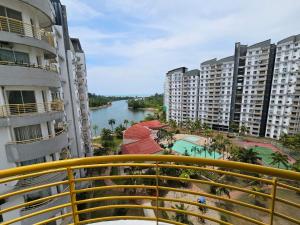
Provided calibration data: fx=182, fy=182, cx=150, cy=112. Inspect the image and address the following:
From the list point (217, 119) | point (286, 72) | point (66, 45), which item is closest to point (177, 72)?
point (217, 119)

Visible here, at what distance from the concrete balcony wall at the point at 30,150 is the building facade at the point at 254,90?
42692mm

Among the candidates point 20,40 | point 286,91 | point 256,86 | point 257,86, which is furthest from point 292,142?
point 20,40

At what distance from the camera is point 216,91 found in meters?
49.3

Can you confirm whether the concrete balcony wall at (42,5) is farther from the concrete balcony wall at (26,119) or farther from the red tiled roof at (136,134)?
the red tiled roof at (136,134)

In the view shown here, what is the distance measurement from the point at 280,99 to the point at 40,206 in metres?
44.3

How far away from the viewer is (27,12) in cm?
738

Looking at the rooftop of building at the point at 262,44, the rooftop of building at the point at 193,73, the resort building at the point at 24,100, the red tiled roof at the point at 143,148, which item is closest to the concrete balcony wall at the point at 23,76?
the resort building at the point at 24,100

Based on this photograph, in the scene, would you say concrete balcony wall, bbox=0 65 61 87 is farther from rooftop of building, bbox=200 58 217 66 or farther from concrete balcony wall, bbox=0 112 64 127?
rooftop of building, bbox=200 58 217 66

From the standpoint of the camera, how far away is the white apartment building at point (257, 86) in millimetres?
39906

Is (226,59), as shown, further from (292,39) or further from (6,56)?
(6,56)

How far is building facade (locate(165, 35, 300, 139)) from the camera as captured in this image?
118ft

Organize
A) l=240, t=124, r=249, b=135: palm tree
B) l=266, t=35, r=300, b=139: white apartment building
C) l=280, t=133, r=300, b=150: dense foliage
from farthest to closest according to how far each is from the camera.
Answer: l=240, t=124, r=249, b=135: palm tree
l=266, t=35, r=300, b=139: white apartment building
l=280, t=133, r=300, b=150: dense foliage

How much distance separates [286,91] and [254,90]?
21.5ft

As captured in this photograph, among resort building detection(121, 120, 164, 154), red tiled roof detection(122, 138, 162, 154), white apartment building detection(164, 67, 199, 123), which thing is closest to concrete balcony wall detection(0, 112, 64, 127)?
resort building detection(121, 120, 164, 154)
